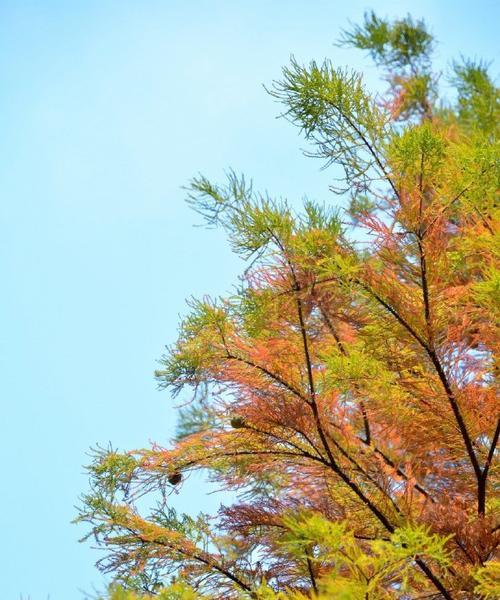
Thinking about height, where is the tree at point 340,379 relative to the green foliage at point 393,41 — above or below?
below

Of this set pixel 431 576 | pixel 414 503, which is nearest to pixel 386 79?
pixel 414 503

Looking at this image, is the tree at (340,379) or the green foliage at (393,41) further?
the green foliage at (393,41)

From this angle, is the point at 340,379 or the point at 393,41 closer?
the point at 340,379

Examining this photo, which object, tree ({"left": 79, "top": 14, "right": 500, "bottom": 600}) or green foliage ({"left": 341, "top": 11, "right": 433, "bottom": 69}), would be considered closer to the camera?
tree ({"left": 79, "top": 14, "right": 500, "bottom": 600})

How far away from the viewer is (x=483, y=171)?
6.07 feet

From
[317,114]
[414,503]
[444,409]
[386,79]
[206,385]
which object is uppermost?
[386,79]

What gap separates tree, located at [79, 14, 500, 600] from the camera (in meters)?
1.89

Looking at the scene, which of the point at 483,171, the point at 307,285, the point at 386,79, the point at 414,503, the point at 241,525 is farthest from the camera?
the point at 386,79

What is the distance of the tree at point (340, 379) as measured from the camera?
1888mm

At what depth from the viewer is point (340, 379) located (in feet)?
6.24

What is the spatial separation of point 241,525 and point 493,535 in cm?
66

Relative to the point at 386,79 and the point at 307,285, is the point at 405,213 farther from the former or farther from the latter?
the point at 386,79

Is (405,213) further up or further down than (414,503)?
further up

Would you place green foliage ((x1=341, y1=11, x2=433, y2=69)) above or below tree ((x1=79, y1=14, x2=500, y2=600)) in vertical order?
above
